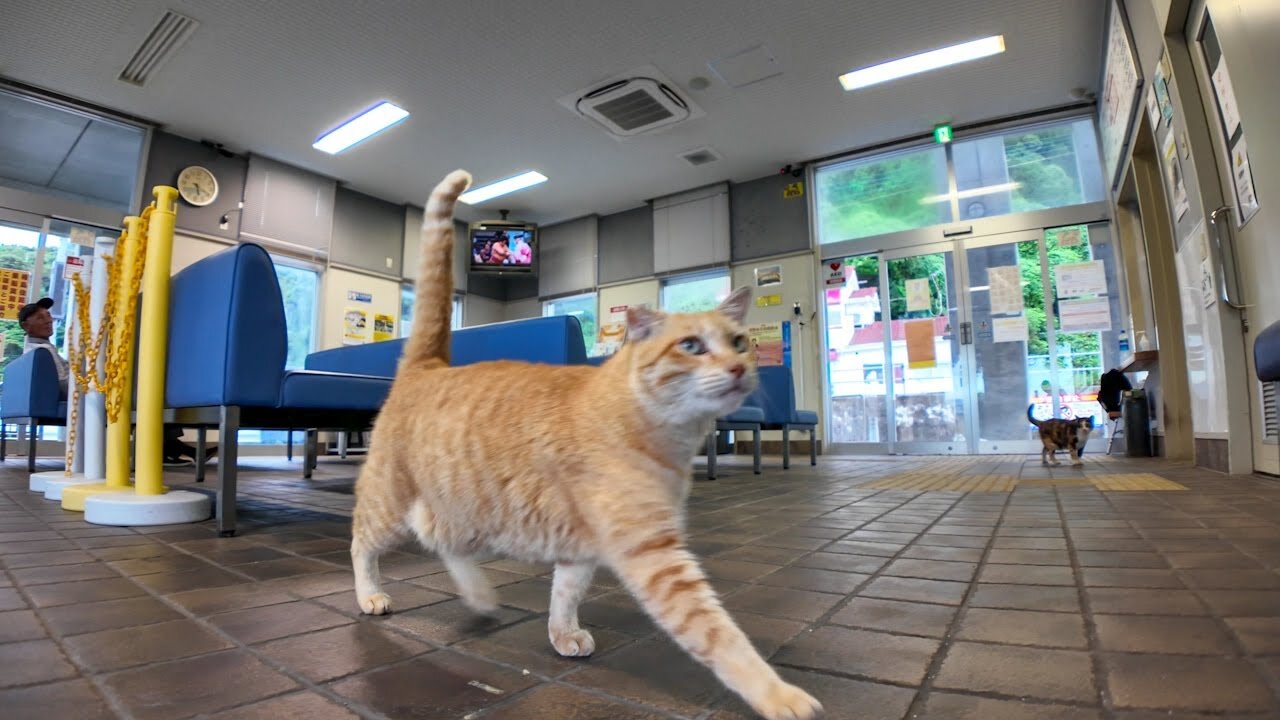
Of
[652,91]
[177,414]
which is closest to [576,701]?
[177,414]

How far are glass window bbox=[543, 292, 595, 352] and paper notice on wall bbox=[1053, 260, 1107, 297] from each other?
7151 millimetres

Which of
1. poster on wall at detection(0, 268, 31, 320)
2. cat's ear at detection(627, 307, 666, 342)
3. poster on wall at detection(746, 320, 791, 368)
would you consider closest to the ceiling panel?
poster on wall at detection(0, 268, 31, 320)

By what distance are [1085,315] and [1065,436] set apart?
246 centimetres

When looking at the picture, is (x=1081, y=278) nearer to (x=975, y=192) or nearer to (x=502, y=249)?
(x=975, y=192)

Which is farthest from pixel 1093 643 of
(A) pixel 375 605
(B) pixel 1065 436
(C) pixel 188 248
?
(C) pixel 188 248

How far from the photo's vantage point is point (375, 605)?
53.7 inches

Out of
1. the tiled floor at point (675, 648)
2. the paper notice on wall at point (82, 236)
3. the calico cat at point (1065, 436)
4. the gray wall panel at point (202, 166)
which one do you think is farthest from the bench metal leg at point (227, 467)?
the paper notice on wall at point (82, 236)

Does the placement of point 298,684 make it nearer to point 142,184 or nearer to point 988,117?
point 142,184

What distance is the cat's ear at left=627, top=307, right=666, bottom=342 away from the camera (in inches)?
46.6

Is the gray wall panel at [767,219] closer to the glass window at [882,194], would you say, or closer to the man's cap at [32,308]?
the glass window at [882,194]

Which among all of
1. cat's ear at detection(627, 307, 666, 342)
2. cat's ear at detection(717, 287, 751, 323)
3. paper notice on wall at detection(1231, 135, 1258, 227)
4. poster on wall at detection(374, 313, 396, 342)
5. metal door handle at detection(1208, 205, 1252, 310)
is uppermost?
poster on wall at detection(374, 313, 396, 342)

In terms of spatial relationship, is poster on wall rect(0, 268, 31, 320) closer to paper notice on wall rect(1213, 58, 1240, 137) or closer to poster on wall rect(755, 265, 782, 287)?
poster on wall rect(755, 265, 782, 287)

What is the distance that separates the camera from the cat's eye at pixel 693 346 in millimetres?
1116

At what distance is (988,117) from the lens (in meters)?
8.06
